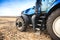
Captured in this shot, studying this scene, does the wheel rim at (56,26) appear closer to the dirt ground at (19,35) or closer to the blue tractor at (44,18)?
the blue tractor at (44,18)

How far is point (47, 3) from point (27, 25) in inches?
61.1

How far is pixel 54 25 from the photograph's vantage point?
7062 mm

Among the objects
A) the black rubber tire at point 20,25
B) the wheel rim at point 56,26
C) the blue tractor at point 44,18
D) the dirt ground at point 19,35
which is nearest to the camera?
the wheel rim at point 56,26

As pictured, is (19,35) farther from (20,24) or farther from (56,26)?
(56,26)

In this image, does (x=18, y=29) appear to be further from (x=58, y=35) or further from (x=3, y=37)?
(x=58, y=35)

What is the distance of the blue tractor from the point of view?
7.06 metres

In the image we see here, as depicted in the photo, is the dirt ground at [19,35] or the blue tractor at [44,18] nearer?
the blue tractor at [44,18]

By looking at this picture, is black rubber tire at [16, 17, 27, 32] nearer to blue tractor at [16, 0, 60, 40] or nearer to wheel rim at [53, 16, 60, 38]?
blue tractor at [16, 0, 60, 40]

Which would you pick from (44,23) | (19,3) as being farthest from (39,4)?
(19,3)

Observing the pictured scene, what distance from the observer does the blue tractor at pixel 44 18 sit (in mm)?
7059

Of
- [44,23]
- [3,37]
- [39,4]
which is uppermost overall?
[39,4]

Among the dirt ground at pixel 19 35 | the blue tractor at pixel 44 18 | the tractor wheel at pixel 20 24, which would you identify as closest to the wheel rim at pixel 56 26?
the blue tractor at pixel 44 18

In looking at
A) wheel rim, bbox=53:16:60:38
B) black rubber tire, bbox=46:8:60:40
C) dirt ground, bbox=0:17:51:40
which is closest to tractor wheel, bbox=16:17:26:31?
dirt ground, bbox=0:17:51:40

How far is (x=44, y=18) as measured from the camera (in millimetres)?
7766
